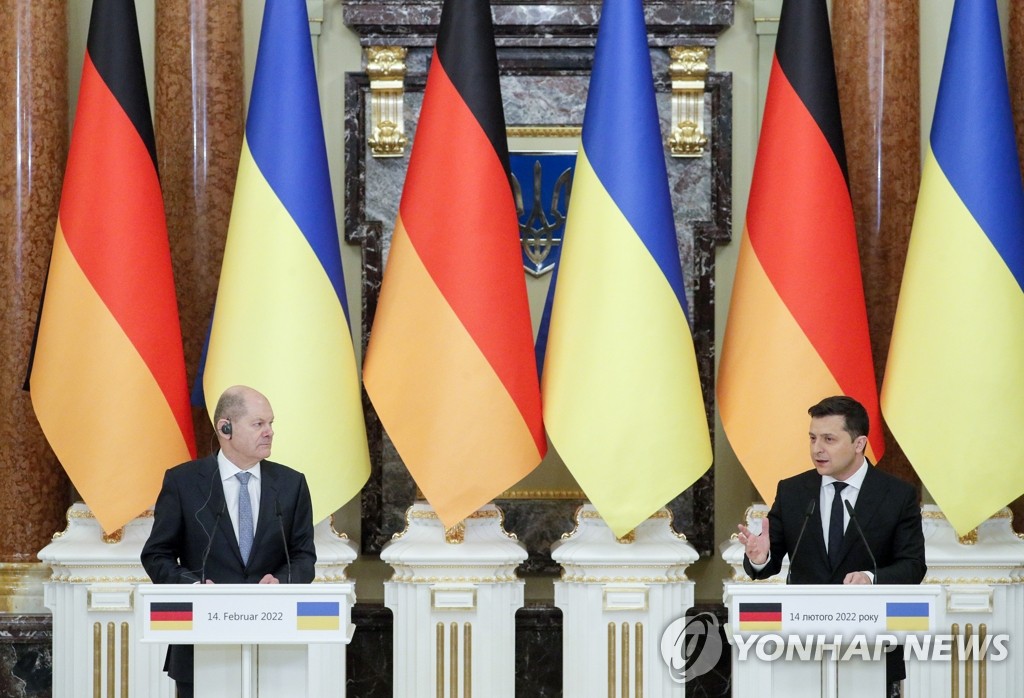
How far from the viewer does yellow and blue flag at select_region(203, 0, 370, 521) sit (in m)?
4.86

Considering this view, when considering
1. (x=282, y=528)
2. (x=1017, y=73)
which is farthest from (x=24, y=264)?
(x=1017, y=73)

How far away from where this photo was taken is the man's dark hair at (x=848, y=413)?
155 inches

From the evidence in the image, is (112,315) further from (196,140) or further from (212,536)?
(212,536)

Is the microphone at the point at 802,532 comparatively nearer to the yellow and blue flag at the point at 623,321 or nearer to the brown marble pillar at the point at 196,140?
the yellow and blue flag at the point at 623,321

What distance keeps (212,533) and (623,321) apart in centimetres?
165

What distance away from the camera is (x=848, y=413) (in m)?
3.93

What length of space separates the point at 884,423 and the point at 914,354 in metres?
0.46

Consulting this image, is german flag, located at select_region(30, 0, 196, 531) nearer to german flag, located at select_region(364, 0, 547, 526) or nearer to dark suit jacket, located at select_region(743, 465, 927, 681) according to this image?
german flag, located at select_region(364, 0, 547, 526)

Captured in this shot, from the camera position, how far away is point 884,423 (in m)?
5.28

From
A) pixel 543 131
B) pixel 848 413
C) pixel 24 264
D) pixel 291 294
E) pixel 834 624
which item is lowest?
pixel 834 624

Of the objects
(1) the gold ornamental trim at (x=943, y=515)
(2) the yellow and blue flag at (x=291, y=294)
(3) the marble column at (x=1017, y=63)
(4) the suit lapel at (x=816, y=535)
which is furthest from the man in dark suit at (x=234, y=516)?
(3) the marble column at (x=1017, y=63)

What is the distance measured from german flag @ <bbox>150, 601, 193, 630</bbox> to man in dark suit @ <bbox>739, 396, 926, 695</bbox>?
151 centimetres

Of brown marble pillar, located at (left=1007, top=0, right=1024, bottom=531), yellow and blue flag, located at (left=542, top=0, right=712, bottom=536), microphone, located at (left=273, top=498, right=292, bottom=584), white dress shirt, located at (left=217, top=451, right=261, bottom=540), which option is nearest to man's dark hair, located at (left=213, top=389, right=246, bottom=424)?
white dress shirt, located at (left=217, top=451, right=261, bottom=540)

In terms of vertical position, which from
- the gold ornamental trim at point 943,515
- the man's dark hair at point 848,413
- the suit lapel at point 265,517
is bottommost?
the gold ornamental trim at point 943,515
